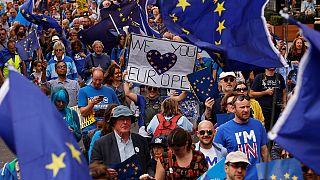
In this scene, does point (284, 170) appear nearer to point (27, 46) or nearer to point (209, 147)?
point (209, 147)

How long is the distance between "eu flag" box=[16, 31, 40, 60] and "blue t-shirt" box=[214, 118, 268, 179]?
24.4 ft

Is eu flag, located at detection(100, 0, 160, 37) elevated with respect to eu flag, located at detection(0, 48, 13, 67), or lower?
elevated

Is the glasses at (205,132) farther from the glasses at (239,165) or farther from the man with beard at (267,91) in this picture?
the man with beard at (267,91)

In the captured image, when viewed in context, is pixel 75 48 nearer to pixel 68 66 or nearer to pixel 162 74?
pixel 68 66

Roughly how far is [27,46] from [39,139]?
34.7 ft

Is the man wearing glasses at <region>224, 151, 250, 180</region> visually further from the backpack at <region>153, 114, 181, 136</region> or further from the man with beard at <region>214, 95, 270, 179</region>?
the backpack at <region>153, 114, 181, 136</region>

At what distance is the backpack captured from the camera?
11.1 metres

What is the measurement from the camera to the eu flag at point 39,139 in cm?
641

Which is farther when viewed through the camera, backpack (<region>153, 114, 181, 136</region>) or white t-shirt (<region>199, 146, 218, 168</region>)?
backpack (<region>153, 114, 181, 136</region>)

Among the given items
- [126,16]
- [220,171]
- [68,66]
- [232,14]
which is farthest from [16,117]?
[126,16]

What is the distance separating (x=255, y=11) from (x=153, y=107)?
304 centimetres

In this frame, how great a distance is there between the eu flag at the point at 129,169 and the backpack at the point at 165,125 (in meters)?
1.65

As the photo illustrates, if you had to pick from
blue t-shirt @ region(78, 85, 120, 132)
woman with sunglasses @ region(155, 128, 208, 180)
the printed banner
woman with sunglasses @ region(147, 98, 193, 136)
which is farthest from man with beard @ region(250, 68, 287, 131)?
woman with sunglasses @ region(155, 128, 208, 180)

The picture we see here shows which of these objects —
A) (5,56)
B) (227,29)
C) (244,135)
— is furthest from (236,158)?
(5,56)
